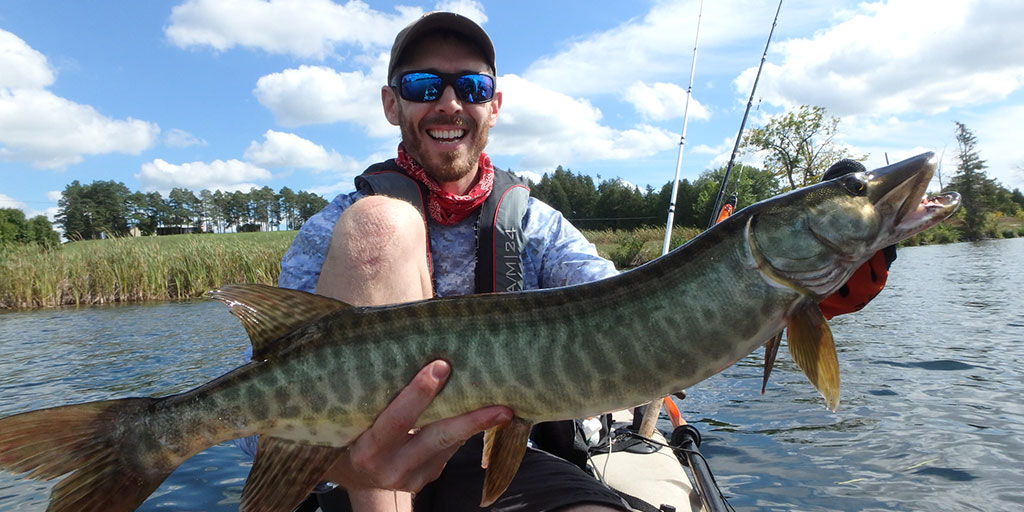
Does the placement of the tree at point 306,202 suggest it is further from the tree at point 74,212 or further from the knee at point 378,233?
the knee at point 378,233

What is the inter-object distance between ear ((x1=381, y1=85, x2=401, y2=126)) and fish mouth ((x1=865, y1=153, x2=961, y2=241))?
245 centimetres

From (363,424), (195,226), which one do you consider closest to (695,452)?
(363,424)

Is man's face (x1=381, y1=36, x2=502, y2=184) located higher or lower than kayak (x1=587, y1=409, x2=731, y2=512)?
higher

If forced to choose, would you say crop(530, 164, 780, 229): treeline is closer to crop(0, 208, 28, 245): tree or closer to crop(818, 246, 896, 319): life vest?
crop(0, 208, 28, 245): tree

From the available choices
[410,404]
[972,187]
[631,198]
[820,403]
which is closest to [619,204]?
[631,198]

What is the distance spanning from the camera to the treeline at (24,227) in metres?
48.9

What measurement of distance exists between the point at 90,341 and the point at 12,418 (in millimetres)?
11932

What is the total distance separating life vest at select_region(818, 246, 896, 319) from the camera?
223 centimetres

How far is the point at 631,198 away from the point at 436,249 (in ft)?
242

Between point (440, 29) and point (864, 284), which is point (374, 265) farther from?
point (864, 284)

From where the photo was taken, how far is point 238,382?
186 centimetres

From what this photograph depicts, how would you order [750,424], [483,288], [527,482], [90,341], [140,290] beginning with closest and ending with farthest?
[527,482] < [483,288] < [750,424] < [90,341] < [140,290]

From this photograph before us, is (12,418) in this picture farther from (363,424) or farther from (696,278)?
(696,278)

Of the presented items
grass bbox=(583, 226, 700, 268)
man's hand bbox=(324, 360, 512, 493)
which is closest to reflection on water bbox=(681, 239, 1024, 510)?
man's hand bbox=(324, 360, 512, 493)
